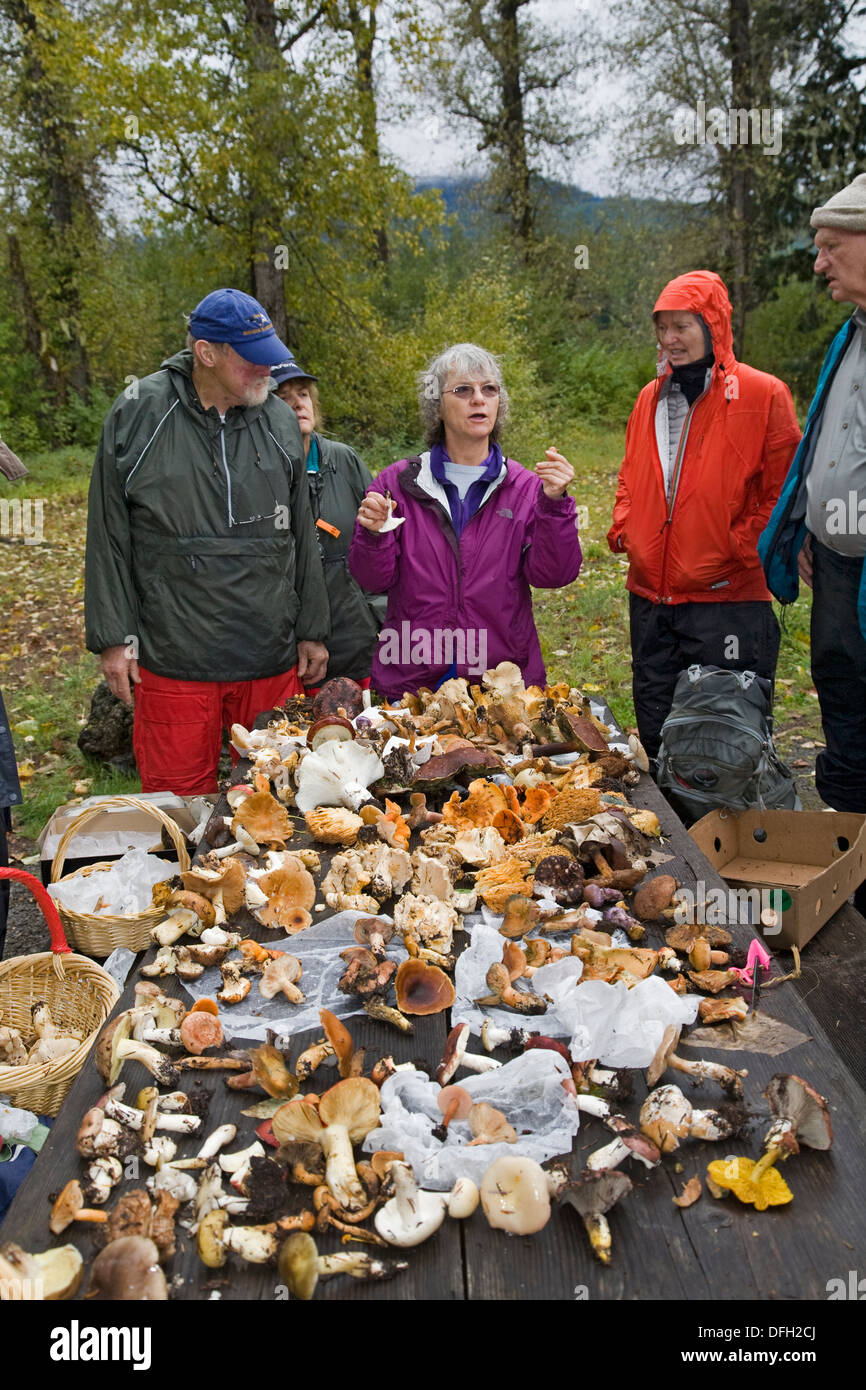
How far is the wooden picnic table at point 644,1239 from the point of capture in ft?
4.13

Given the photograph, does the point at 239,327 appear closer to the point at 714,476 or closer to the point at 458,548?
the point at 458,548

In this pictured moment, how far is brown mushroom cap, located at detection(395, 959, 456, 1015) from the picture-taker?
1.82 metres

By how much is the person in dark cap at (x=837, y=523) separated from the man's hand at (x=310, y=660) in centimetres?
178

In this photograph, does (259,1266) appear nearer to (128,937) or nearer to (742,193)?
(128,937)

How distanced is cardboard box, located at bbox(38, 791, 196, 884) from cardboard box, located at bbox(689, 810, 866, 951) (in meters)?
1.83

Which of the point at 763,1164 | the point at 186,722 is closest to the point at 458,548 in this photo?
the point at 186,722

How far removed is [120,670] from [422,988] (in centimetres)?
221

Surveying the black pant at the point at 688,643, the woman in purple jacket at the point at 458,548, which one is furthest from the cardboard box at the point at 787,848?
the woman in purple jacket at the point at 458,548

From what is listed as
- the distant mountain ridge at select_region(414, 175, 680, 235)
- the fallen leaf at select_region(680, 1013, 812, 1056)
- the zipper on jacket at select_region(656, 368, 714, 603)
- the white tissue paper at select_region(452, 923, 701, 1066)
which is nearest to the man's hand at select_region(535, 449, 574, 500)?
the zipper on jacket at select_region(656, 368, 714, 603)

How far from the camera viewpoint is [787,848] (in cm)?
350

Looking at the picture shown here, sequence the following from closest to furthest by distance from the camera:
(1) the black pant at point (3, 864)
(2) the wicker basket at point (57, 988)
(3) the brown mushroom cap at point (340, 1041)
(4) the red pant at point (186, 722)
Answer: (3) the brown mushroom cap at point (340, 1041) < (2) the wicker basket at point (57, 988) < (1) the black pant at point (3, 864) < (4) the red pant at point (186, 722)

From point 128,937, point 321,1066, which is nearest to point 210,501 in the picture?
point 128,937

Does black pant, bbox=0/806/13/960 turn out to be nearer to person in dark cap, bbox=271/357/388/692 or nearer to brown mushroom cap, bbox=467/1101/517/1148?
person in dark cap, bbox=271/357/388/692

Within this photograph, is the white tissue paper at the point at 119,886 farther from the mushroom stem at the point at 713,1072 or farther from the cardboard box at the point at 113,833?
the mushroom stem at the point at 713,1072
